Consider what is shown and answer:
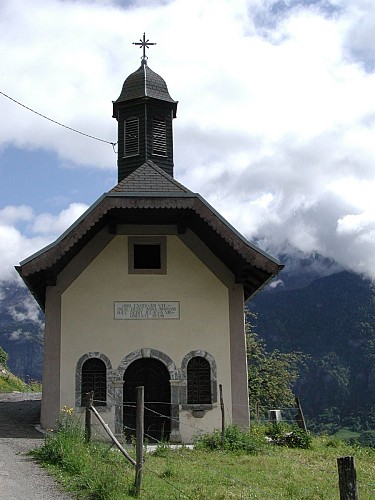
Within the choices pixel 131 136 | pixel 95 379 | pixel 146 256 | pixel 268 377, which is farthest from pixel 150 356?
pixel 268 377

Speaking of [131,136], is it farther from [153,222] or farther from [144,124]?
[153,222]

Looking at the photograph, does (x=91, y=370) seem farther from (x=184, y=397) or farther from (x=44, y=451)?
(x=44, y=451)

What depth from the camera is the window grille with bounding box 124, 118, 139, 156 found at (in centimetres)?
2094

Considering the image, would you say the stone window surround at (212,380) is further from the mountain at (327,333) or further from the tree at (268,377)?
the mountain at (327,333)

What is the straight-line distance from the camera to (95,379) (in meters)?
17.4

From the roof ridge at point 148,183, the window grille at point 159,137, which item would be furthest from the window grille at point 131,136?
the roof ridge at point 148,183

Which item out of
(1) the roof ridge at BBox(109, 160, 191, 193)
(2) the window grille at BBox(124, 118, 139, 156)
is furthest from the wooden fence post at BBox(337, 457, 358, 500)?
(2) the window grille at BBox(124, 118, 139, 156)

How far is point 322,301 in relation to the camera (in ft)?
490

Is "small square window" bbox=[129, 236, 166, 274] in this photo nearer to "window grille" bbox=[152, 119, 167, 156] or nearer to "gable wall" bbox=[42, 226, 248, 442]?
"gable wall" bbox=[42, 226, 248, 442]

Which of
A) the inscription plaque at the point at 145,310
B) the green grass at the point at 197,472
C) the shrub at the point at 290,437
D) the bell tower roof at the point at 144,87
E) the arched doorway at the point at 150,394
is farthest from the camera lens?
the bell tower roof at the point at 144,87

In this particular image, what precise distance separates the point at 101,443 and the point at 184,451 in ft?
8.19

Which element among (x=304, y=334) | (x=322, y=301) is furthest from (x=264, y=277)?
(x=322, y=301)

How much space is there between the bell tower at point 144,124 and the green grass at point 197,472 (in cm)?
944

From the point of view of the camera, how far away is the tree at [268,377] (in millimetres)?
38531
